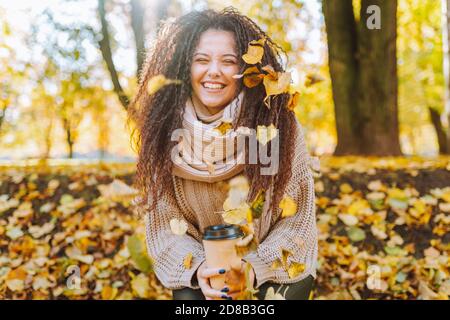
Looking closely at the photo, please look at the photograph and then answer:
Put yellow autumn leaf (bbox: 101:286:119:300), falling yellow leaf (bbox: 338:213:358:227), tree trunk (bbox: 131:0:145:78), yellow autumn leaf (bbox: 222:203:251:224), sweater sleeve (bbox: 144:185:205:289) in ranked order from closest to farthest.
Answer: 1. yellow autumn leaf (bbox: 222:203:251:224)
2. sweater sleeve (bbox: 144:185:205:289)
3. yellow autumn leaf (bbox: 101:286:119:300)
4. falling yellow leaf (bbox: 338:213:358:227)
5. tree trunk (bbox: 131:0:145:78)

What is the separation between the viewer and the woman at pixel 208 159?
61.6 inches

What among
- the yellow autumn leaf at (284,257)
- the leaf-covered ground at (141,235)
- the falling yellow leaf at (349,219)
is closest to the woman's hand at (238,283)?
the yellow autumn leaf at (284,257)

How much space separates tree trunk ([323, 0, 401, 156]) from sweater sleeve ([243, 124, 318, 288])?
127 inches

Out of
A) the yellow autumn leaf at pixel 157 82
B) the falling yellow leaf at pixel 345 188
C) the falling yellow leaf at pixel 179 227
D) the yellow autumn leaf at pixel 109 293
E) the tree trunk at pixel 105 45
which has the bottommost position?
the yellow autumn leaf at pixel 109 293

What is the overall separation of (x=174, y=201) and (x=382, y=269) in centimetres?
166

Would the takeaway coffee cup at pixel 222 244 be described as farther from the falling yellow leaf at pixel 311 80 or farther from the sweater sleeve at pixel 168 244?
the falling yellow leaf at pixel 311 80

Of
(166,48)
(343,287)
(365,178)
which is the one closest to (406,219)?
(365,178)

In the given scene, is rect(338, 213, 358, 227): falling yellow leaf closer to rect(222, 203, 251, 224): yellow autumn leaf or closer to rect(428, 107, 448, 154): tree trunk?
rect(222, 203, 251, 224): yellow autumn leaf

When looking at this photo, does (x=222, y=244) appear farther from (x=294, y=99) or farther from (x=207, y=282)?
(x=294, y=99)

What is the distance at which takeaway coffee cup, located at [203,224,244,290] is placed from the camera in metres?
1.36

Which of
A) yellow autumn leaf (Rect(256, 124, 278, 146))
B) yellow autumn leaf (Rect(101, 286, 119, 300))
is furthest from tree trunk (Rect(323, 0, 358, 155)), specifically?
yellow autumn leaf (Rect(256, 124, 278, 146))

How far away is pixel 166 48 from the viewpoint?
5.42 ft

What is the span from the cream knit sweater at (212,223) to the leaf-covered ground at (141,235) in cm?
81

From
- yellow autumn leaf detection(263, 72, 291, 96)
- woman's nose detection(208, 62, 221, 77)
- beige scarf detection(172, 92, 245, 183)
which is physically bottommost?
beige scarf detection(172, 92, 245, 183)
